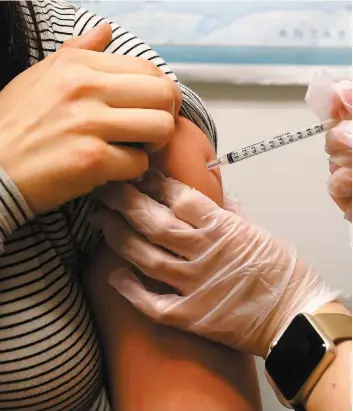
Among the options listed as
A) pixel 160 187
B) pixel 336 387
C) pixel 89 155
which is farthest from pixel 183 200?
pixel 336 387

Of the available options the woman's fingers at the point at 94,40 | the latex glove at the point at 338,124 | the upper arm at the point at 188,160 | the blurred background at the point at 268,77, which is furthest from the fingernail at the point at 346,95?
the blurred background at the point at 268,77

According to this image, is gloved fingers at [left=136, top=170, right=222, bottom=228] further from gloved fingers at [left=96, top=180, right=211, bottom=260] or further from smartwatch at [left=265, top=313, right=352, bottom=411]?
Result: smartwatch at [left=265, top=313, right=352, bottom=411]

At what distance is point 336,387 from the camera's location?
62cm

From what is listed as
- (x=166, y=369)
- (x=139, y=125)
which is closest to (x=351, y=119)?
(x=139, y=125)

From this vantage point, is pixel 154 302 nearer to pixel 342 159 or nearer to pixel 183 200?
pixel 183 200

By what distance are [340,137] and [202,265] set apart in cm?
22

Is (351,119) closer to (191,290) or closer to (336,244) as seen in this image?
(191,290)

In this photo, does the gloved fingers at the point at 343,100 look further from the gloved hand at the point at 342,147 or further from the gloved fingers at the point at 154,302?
the gloved fingers at the point at 154,302

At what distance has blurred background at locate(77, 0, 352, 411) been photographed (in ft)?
3.98

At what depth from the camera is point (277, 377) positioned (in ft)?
2.19

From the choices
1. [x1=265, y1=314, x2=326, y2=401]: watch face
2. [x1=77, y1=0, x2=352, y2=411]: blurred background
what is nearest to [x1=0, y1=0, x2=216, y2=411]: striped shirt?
[x1=265, y1=314, x2=326, y2=401]: watch face

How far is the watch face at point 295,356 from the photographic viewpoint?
646mm

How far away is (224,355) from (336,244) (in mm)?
676

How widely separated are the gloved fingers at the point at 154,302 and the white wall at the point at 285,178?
0.63m
